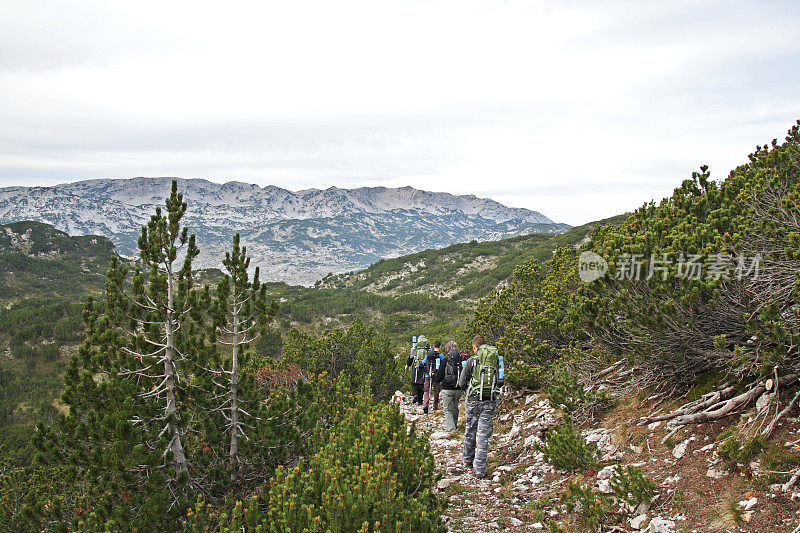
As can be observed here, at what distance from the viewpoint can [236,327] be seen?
6.86 m

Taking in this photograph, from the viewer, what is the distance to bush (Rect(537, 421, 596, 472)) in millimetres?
5629

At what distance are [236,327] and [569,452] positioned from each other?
17.4 feet

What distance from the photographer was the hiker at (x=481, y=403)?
6664 mm

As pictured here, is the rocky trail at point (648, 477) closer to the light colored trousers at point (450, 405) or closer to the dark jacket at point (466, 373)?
the light colored trousers at point (450, 405)

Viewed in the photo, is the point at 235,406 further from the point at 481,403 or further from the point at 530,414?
the point at 530,414

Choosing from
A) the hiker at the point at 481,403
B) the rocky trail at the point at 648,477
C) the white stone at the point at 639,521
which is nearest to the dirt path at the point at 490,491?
the rocky trail at the point at 648,477

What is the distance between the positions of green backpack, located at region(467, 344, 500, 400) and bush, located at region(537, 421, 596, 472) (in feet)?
3.67

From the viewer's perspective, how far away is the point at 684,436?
520 cm

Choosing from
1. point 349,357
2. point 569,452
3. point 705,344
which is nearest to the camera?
point 569,452

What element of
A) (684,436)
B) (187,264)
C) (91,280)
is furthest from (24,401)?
(91,280)

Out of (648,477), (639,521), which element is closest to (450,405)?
(648,477)

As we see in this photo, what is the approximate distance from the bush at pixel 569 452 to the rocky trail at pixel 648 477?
0.43 ft

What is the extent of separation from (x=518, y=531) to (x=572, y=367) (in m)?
4.59

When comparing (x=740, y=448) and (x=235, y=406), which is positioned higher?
(x=740, y=448)
